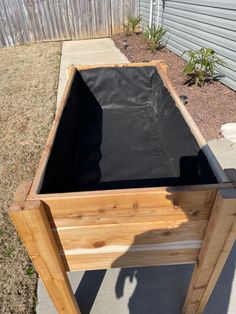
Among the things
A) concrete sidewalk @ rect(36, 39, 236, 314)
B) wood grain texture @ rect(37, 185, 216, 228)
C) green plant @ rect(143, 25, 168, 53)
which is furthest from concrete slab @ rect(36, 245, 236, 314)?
green plant @ rect(143, 25, 168, 53)

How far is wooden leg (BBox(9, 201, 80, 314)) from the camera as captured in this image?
3.04 feet

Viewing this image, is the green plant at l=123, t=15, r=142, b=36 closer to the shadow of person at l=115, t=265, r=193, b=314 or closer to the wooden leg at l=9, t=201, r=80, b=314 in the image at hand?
the shadow of person at l=115, t=265, r=193, b=314

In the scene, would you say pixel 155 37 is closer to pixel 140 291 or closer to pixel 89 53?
pixel 89 53

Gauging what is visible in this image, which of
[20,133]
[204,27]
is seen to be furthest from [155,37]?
[20,133]

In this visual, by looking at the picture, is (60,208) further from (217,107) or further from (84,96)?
(217,107)

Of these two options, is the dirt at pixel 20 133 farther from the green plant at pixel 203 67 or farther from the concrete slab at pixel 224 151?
the green plant at pixel 203 67

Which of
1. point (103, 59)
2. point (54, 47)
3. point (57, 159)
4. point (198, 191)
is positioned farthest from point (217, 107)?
point (54, 47)

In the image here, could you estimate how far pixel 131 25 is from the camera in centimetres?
863

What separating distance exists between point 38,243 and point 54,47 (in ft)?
28.6

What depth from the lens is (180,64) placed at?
18.2 feet

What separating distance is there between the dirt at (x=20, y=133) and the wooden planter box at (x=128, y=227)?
60 centimetres

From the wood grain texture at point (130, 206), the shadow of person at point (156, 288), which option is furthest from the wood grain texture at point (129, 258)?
the shadow of person at point (156, 288)

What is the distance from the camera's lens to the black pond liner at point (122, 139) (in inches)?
73.1

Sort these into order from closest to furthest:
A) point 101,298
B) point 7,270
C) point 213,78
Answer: point 101,298
point 7,270
point 213,78
